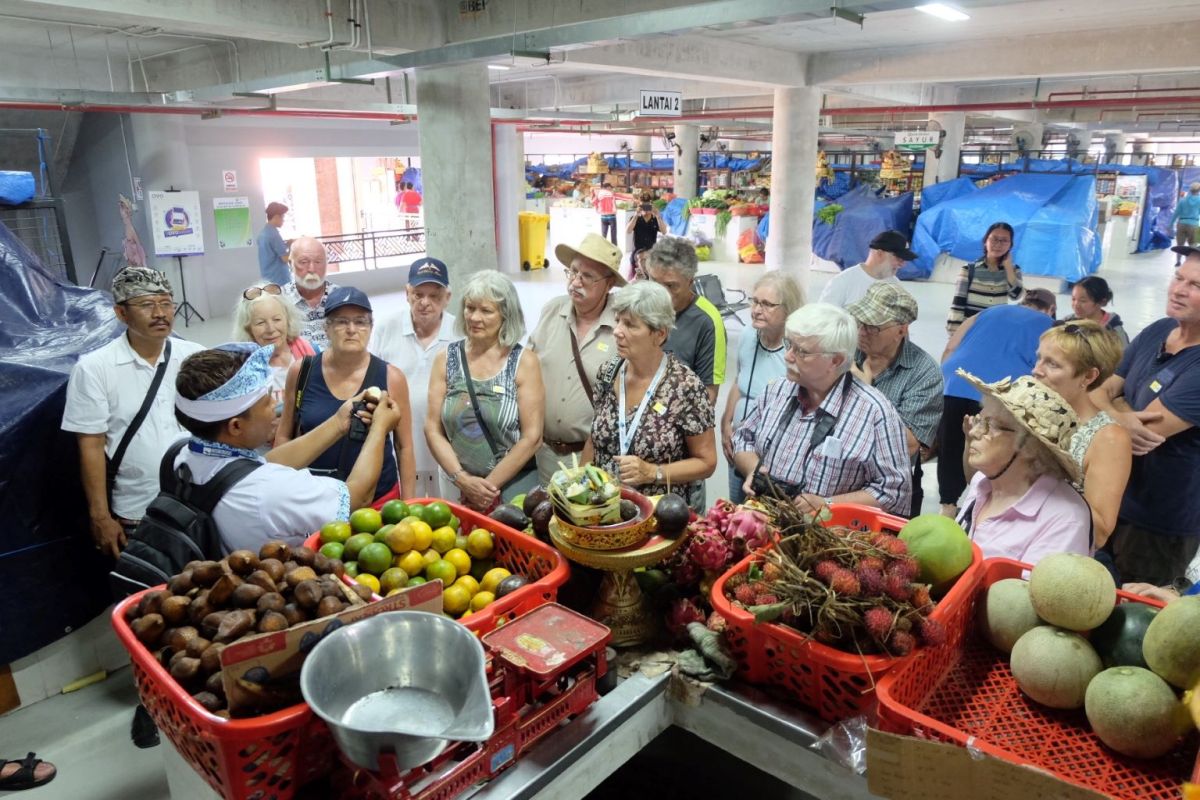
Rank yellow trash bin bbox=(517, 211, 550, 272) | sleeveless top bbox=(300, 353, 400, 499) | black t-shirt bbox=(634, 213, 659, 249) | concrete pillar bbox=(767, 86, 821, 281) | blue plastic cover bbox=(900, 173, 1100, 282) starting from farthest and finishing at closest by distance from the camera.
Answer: yellow trash bin bbox=(517, 211, 550, 272)
blue plastic cover bbox=(900, 173, 1100, 282)
black t-shirt bbox=(634, 213, 659, 249)
concrete pillar bbox=(767, 86, 821, 281)
sleeveless top bbox=(300, 353, 400, 499)

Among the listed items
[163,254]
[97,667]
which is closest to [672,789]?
[97,667]

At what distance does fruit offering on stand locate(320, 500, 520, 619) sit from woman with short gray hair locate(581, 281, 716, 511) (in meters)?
0.73

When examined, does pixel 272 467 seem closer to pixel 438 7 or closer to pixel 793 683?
pixel 793 683

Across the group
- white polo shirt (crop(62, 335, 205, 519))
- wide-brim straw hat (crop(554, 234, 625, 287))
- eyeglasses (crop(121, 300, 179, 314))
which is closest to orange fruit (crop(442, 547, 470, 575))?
white polo shirt (crop(62, 335, 205, 519))

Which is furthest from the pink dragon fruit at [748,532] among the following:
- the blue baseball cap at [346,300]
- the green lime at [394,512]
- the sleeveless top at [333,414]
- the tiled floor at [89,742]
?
the tiled floor at [89,742]

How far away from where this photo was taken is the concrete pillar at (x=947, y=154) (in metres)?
16.3

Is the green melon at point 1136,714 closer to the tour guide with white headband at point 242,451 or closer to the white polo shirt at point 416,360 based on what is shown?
the tour guide with white headband at point 242,451

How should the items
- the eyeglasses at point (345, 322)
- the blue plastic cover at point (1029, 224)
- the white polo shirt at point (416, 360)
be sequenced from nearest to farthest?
1. the eyeglasses at point (345, 322)
2. the white polo shirt at point (416, 360)
3. the blue plastic cover at point (1029, 224)

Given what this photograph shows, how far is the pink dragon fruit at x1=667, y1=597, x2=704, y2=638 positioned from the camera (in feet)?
5.90

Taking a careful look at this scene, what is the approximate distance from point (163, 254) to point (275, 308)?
8.87 m

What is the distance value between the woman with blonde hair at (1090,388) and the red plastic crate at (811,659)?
940 millimetres

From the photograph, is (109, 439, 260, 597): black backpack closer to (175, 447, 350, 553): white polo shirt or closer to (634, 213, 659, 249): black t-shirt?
(175, 447, 350, 553): white polo shirt

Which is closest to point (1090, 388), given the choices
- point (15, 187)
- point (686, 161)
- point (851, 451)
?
point (851, 451)

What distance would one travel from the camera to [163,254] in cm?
1098
